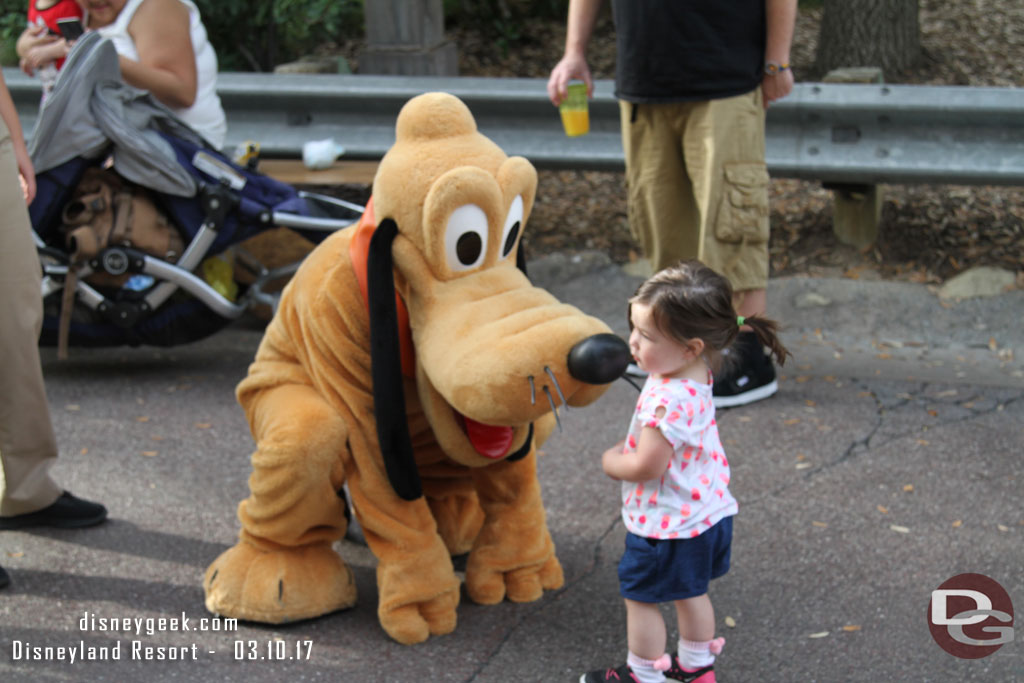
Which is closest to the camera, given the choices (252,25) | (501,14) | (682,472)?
(682,472)

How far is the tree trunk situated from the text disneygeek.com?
243 inches

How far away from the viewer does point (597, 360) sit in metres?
2.54

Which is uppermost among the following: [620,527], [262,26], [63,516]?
[262,26]

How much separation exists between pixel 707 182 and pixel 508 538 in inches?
76.6

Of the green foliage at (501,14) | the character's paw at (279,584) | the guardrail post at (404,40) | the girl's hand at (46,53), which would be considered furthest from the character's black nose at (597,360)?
the green foliage at (501,14)

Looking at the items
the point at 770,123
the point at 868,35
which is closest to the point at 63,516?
the point at 770,123

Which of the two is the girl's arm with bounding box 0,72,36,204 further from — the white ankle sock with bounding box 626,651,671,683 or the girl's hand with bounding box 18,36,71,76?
the white ankle sock with bounding box 626,651,671,683

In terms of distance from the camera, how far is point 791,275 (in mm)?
5895

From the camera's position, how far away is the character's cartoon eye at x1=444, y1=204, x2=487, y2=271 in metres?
2.80

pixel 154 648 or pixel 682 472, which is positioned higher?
pixel 682 472

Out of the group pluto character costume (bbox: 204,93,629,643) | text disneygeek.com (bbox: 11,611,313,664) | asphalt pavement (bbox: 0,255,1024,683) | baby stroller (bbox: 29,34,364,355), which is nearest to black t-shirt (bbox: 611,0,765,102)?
asphalt pavement (bbox: 0,255,1024,683)

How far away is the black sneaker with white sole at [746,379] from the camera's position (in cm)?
455

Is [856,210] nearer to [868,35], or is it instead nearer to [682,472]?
[868,35]

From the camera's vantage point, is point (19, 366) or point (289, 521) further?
point (19, 366)
